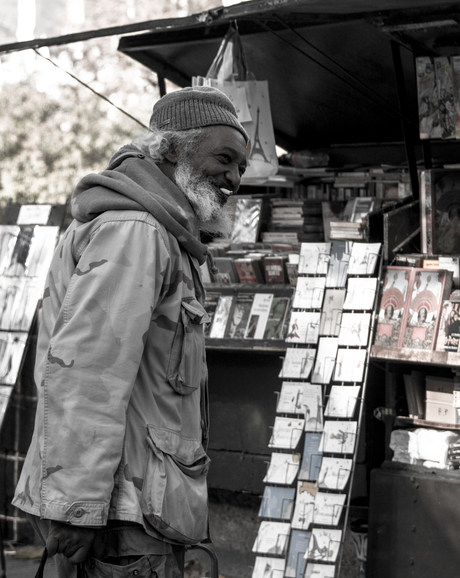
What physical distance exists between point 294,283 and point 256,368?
0.59 metres

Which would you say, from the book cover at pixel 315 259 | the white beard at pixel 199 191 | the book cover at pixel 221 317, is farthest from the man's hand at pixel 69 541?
the book cover at pixel 221 317

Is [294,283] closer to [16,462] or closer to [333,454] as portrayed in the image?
[333,454]

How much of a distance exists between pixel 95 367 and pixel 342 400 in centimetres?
234

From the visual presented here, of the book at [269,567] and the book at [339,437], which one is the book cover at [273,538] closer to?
the book at [269,567]

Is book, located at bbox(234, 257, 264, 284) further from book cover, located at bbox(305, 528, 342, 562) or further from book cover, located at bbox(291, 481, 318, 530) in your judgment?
book cover, located at bbox(305, 528, 342, 562)

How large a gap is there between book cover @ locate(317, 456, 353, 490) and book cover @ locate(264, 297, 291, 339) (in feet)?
3.06

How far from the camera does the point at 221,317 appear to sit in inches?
195

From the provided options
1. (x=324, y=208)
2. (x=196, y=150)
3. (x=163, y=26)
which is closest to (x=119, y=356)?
(x=196, y=150)

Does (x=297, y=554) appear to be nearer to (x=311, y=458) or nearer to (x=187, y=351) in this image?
(x=311, y=458)

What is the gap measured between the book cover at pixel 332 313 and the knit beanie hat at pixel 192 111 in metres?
2.09

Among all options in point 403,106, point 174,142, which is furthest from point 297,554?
point 403,106

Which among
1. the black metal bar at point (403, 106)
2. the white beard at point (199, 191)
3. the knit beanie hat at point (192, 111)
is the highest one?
the black metal bar at point (403, 106)

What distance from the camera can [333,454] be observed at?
399 cm

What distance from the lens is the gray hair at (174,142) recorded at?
2.27 metres
